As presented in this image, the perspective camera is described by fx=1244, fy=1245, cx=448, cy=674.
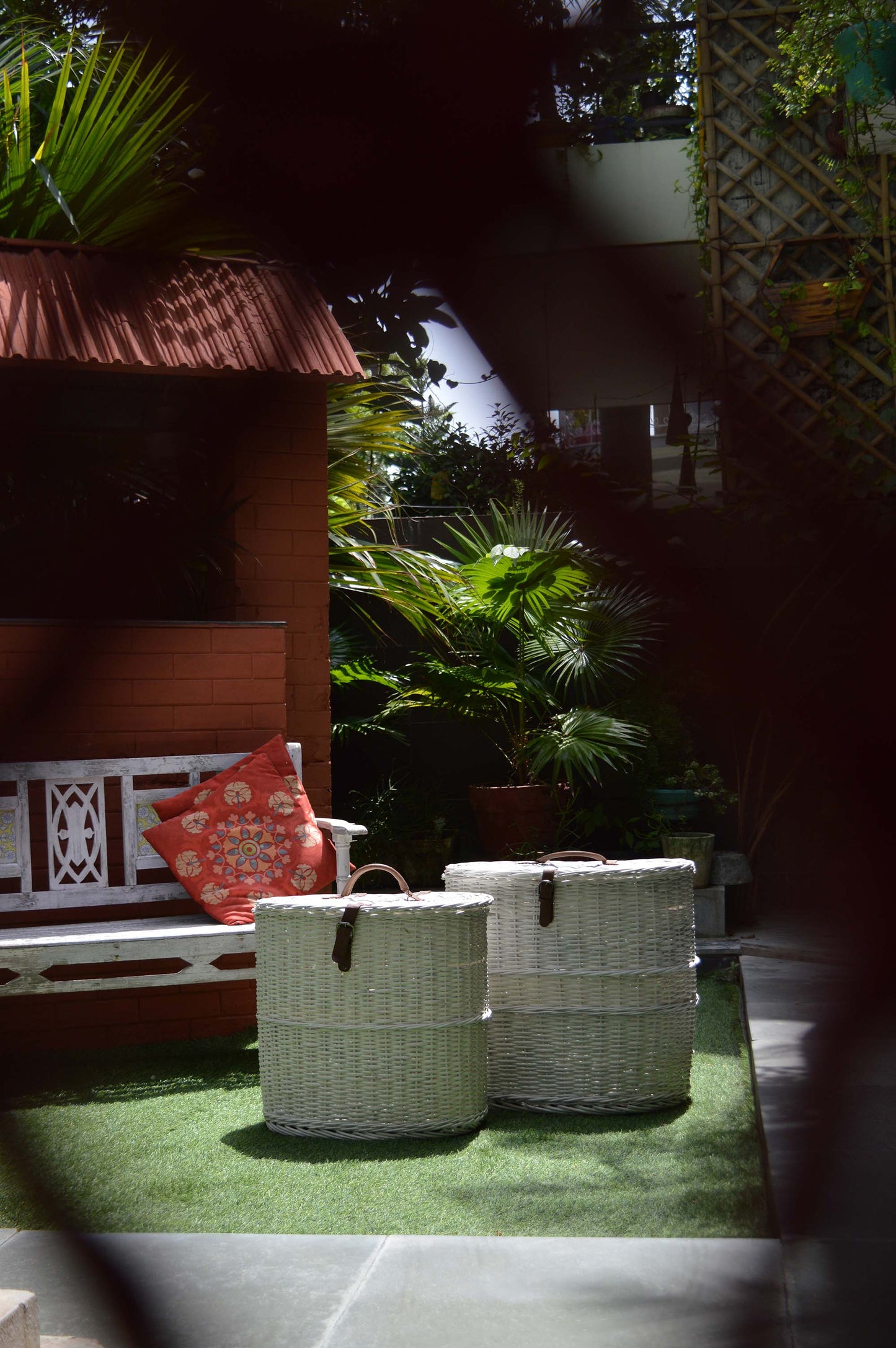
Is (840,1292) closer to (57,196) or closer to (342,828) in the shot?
(57,196)

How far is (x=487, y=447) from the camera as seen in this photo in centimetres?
28

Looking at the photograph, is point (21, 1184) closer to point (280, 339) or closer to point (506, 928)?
point (280, 339)

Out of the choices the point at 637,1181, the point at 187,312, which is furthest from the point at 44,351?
the point at 637,1181

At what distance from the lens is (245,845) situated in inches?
135

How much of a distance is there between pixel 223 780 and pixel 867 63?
335 centimetres

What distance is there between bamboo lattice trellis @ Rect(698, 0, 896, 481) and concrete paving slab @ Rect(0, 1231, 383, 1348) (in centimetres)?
20

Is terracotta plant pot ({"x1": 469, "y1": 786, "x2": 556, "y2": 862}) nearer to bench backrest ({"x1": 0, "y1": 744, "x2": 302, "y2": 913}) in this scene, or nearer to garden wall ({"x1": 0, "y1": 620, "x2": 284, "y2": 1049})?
garden wall ({"x1": 0, "y1": 620, "x2": 284, "y2": 1049})

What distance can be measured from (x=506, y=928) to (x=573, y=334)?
271 cm

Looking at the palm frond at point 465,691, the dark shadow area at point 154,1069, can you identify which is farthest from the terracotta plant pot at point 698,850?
the dark shadow area at point 154,1069

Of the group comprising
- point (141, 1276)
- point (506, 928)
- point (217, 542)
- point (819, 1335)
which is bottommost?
point (506, 928)

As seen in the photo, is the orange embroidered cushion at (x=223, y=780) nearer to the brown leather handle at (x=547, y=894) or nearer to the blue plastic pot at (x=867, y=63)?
the brown leather handle at (x=547, y=894)

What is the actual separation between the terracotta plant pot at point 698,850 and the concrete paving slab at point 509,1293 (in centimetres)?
291

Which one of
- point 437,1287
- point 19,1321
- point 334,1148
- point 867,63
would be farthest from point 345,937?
point 867,63

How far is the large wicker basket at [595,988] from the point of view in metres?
2.77
